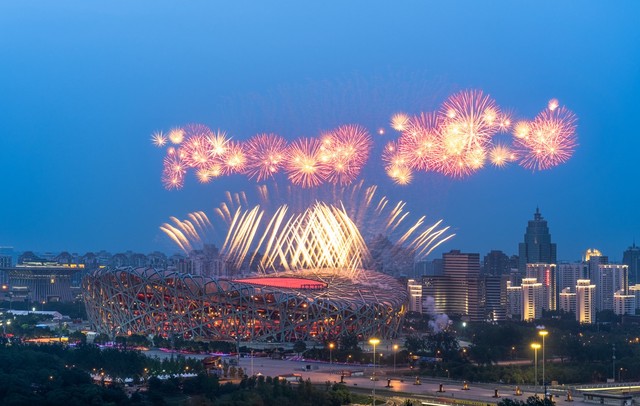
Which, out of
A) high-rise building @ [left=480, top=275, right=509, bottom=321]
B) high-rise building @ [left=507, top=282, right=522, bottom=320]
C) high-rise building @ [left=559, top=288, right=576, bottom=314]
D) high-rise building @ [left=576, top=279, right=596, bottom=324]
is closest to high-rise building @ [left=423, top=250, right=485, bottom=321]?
high-rise building @ [left=480, top=275, right=509, bottom=321]

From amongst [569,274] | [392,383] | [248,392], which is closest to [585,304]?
[569,274]

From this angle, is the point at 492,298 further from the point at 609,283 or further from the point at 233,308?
the point at 233,308

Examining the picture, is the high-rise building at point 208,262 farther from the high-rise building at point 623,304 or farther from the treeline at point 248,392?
the high-rise building at point 623,304

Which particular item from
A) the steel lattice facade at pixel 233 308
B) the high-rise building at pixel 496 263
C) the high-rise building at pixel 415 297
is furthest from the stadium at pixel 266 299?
the high-rise building at pixel 496 263

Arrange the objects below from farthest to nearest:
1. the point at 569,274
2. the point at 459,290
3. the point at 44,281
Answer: the point at 44,281 < the point at 569,274 < the point at 459,290

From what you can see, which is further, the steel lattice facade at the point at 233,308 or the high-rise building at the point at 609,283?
the high-rise building at the point at 609,283

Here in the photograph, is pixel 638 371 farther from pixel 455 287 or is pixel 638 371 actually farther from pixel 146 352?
pixel 455 287

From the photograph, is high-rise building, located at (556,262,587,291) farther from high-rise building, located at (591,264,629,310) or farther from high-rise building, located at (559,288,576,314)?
high-rise building, located at (559,288,576,314)
